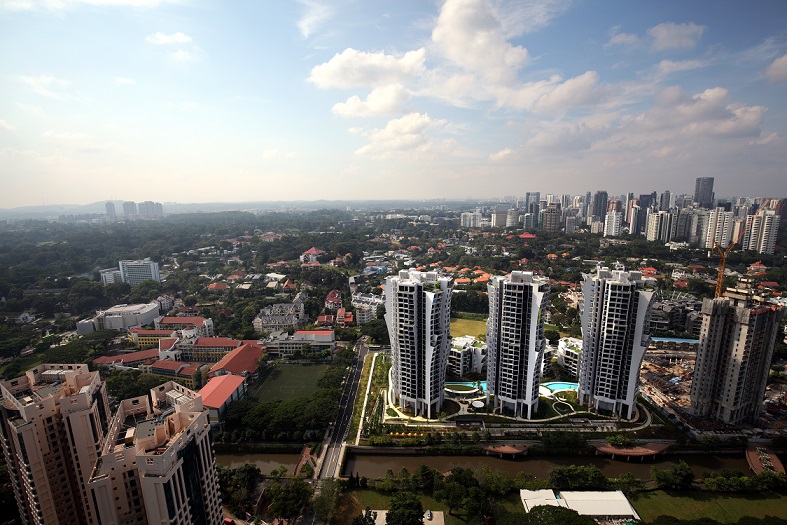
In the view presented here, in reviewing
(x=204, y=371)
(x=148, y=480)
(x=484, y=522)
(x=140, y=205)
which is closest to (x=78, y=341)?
(x=204, y=371)

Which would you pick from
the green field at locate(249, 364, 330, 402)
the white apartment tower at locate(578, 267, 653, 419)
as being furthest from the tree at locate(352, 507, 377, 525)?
the white apartment tower at locate(578, 267, 653, 419)

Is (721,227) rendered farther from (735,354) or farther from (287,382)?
(287,382)

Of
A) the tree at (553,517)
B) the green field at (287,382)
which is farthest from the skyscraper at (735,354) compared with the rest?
the green field at (287,382)

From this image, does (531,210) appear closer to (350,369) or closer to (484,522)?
(350,369)

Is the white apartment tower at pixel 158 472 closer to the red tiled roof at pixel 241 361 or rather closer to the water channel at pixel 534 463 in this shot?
the water channel at pixel 534 463

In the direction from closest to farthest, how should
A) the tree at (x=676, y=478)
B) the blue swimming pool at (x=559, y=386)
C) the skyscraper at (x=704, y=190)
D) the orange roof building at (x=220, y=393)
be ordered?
the tree at (x=676, y=478) → the orange roof building at (x=220, y=393) → the blue swimming pool at (x=559, y=386) → the skyscraper at (x=704, y=190)
